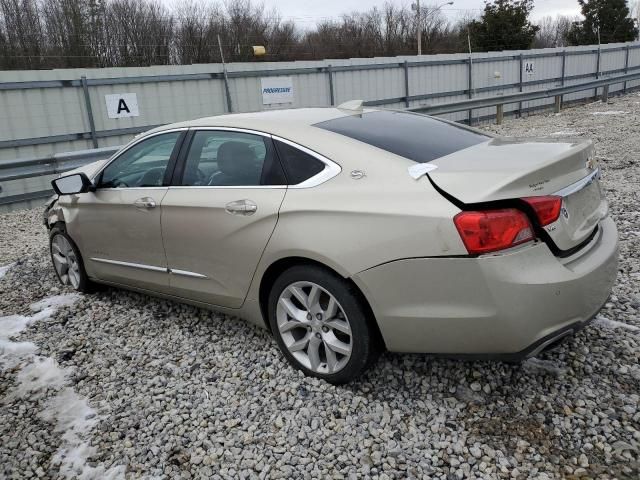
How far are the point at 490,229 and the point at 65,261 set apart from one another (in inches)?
153

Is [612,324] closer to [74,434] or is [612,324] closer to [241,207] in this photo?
[241,207]

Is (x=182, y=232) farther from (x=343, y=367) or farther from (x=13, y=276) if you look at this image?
(x=13, y=276)

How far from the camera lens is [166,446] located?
2740 mm

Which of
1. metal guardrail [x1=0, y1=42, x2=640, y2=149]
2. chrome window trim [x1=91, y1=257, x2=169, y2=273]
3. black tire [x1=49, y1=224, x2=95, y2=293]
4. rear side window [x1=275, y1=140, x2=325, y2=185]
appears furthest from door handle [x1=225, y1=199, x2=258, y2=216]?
metal guardrail [x1=0, y1=42, x2=640, y2=149]

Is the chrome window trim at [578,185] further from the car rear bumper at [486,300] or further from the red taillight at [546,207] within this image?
the car rear bumper at [486,300]

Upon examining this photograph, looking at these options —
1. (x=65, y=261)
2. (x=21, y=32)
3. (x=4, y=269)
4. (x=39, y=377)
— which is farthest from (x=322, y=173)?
(x=21, y=32)

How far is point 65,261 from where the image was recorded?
16.1 ft

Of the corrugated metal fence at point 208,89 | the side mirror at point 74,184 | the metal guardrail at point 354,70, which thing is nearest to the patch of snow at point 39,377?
the side mirror at point 74,184

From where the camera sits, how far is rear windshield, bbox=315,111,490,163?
2.99 meters

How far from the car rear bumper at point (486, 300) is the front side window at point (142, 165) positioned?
1.85 meters

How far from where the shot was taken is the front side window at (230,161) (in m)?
3.22

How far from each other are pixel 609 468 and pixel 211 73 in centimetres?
1255

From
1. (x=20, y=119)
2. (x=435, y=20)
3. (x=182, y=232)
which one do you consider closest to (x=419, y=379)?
(x=182, y=232)

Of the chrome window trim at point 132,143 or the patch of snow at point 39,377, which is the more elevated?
the chrome window trim at point 132,143
